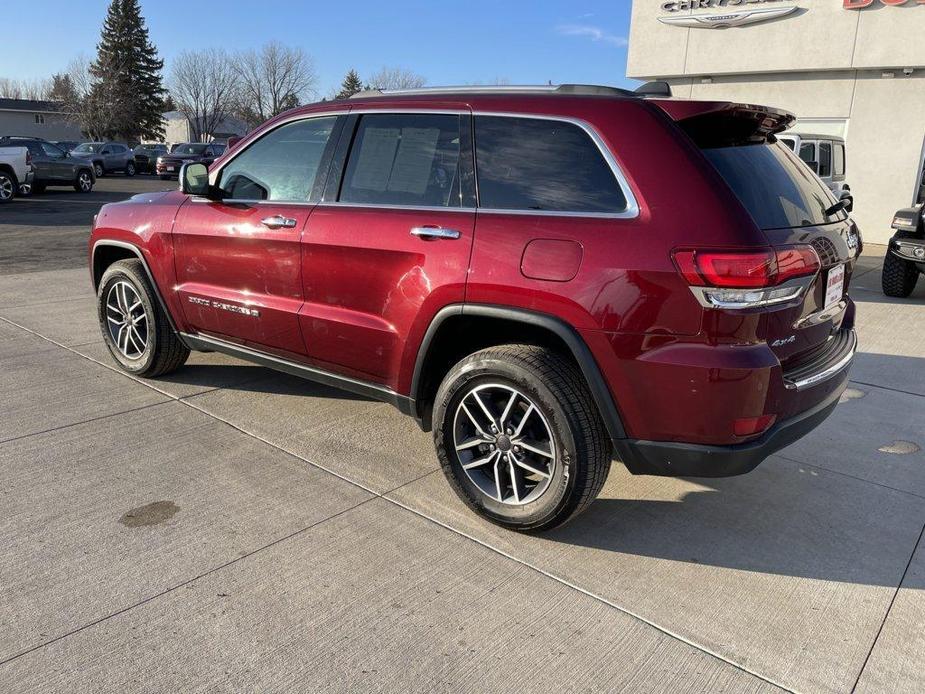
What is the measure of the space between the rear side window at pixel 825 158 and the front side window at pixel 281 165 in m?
9.95

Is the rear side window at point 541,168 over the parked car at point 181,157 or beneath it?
beneath

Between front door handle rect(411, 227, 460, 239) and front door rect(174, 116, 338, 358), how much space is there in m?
0.76

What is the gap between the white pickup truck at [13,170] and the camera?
1827cm

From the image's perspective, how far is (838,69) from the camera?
582 inches

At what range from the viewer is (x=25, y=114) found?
212ft

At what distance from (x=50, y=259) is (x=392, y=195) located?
879cm

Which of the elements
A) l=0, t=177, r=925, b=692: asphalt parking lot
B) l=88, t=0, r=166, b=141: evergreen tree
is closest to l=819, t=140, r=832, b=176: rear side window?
l=0, t=177, r=925, b=692: asphalt parking lot

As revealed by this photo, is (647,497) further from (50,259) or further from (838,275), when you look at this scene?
(50,259)

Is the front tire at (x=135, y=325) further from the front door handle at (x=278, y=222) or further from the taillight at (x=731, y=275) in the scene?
the taillight at (x=731, y=275)

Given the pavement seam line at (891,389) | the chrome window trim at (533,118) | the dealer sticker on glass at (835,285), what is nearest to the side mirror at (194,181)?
the chrome window trim at (533,118)

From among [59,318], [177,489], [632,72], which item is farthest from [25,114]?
[177,489]

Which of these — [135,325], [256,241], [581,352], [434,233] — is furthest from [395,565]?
[135,325]

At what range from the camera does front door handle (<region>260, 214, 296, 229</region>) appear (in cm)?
374

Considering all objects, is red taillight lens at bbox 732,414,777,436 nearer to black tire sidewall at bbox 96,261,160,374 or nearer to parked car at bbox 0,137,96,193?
black tire sidewall at bbox 96,261,160,374
